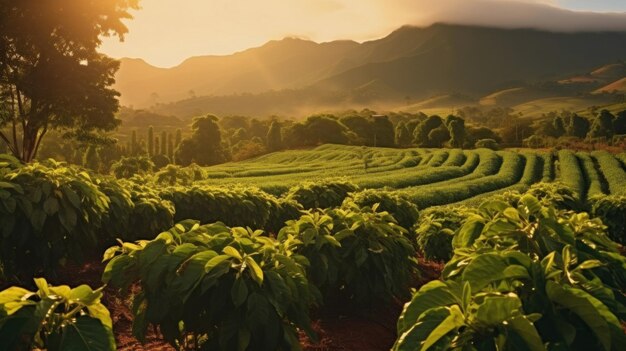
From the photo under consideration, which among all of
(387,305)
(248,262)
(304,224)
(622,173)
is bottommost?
(622,173)

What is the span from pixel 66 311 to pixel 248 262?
124cm

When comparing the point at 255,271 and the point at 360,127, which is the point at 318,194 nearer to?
the point at 255,271

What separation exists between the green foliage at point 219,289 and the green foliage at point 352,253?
1.75 meters

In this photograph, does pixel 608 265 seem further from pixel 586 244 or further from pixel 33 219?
pixel 33 219

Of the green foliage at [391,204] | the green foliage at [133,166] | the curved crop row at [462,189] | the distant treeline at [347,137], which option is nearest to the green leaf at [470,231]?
the green foliage at [391,204]

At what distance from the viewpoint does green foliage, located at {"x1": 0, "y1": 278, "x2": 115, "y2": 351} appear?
7.81 feet

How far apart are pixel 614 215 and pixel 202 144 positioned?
65161 millimetres

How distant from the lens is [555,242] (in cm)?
319

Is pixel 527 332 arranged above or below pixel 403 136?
above

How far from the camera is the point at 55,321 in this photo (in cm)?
253

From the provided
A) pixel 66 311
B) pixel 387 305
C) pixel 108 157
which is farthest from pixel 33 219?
pixel 108 157

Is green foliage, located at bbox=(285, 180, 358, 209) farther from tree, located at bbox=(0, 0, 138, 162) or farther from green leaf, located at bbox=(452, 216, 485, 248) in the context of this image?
tree, located at bbox=(0, 0, 138, 162)

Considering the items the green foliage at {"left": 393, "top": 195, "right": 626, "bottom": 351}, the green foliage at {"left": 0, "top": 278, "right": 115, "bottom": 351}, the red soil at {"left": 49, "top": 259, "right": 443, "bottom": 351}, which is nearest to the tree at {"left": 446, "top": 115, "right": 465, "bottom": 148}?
the red soil at {"left": 49, "top": 259, "right": 443, "bottom": 351}

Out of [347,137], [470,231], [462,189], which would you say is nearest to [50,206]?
[470,231]
